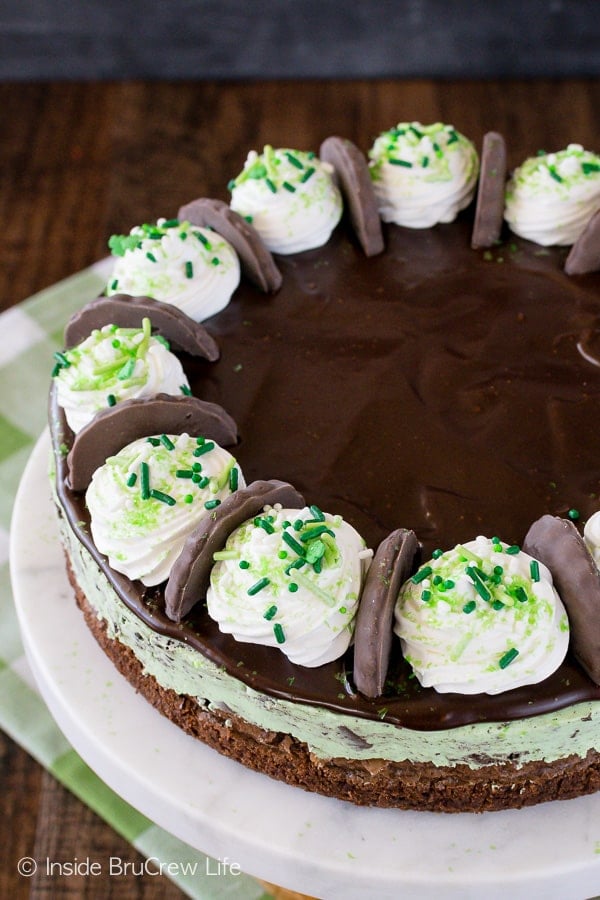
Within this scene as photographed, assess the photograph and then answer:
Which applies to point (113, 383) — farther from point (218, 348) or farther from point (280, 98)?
point (280, 98)

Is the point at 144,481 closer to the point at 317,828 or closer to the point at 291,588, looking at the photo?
the point at 291,588

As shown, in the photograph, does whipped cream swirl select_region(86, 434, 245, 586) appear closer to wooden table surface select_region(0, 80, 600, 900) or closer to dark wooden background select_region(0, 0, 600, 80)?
wooden table surface select_region(0, 80, 600, 900)

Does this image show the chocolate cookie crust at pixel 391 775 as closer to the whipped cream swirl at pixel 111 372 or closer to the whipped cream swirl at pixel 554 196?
the whipped cream swirl at pixel 111 372

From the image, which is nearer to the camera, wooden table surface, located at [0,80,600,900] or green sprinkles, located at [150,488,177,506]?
green sprinkles, located at [150,488,177,506]

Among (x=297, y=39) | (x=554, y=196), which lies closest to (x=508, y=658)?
(x=554, y=196)

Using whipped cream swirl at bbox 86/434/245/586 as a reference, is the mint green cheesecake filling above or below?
below

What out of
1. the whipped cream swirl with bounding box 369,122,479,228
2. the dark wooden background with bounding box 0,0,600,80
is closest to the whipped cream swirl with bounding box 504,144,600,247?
the whipped cream swirl with bounding box 369,122,479,228

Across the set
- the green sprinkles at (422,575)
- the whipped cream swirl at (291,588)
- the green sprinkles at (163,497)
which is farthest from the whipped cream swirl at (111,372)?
the green sprinkles at (422,575)
